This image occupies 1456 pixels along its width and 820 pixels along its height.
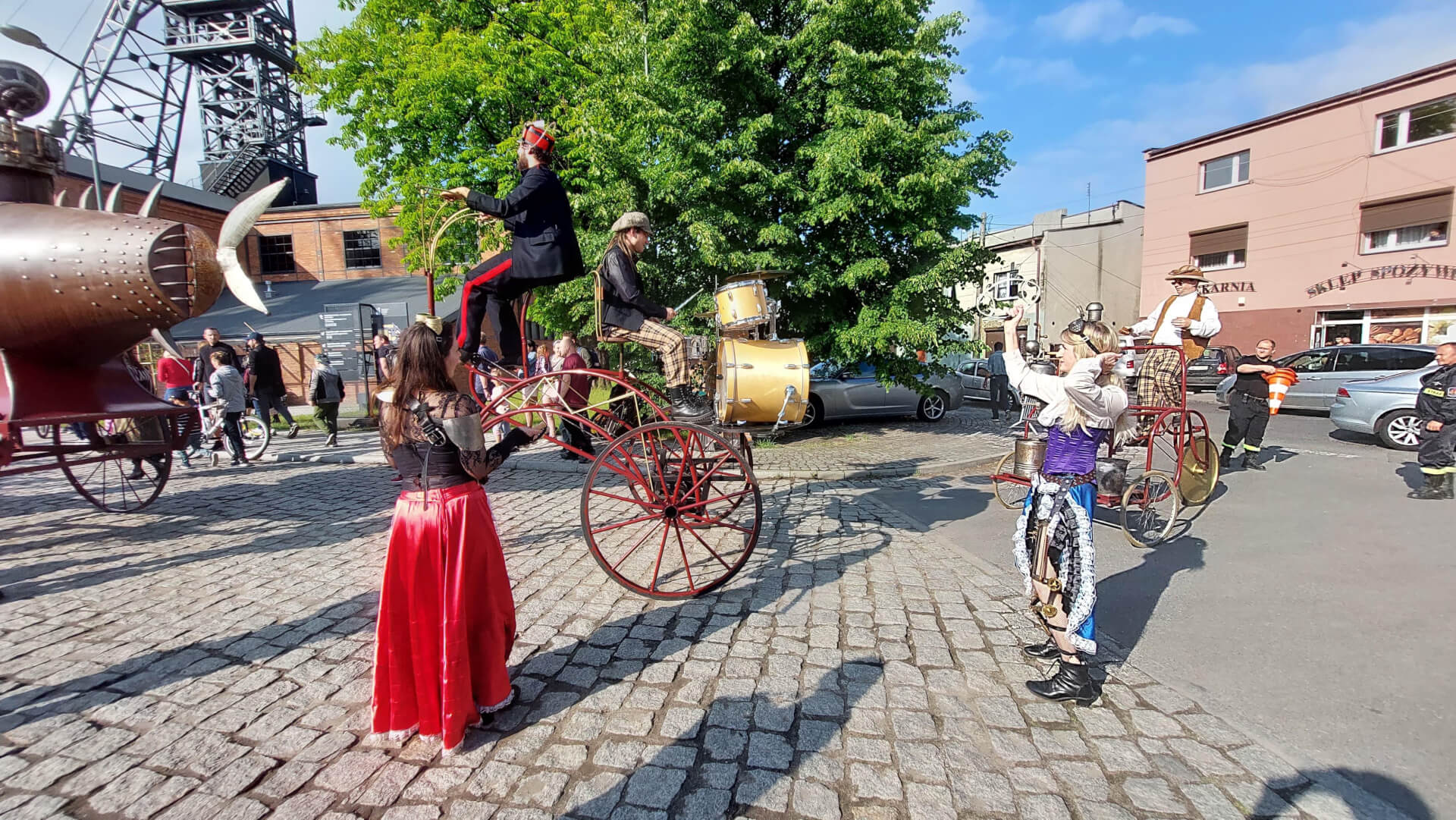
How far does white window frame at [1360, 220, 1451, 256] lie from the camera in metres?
18.8

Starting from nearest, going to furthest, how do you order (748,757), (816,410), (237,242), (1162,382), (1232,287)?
(748,757) → (237,242) → (1162,382) → (816,410) → (1232,287)

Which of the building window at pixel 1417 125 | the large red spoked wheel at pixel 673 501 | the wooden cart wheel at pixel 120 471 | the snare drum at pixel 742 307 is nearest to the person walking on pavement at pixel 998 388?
the large red spoked wheel at pixel 673 501

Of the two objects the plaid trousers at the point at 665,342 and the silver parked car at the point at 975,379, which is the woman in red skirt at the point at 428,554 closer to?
the plaid trousers at the point at 665,342

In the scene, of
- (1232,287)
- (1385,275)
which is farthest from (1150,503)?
(1232,287)

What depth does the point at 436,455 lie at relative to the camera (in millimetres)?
2729

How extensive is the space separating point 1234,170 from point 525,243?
28.9 metres

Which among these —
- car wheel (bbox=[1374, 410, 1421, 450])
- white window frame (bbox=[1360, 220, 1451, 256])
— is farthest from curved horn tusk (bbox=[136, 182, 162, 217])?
white window frame (bbox=[1360, 220, 1451, 256])

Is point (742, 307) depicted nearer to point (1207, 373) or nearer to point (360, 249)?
point (1207, 373)

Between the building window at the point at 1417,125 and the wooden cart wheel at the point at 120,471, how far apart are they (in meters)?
30.6

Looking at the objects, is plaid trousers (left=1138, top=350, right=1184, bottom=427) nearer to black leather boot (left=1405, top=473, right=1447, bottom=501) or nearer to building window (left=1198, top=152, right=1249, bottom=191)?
black leather boot (left=1405, top=473, right=1447, bottom=501)

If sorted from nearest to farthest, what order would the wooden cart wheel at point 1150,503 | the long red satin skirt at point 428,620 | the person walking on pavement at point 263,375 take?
the long red satin skirt at point 428,620 < the wooden cart wheel at point 1150,503 < the person walking on pavement at point 263,375

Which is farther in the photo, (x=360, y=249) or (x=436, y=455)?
(x=360, y=249)

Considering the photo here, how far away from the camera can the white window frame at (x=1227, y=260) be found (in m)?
23.1

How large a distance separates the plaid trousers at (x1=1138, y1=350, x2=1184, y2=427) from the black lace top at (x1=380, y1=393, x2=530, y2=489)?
6387 mm
